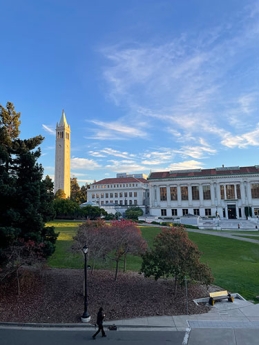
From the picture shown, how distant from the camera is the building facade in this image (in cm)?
7431

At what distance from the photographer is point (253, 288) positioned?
656 inches

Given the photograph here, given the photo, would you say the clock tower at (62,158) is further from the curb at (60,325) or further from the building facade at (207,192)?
the curb at (60,325)

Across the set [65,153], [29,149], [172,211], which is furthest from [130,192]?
[29,149]

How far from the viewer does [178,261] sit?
47.3 ft

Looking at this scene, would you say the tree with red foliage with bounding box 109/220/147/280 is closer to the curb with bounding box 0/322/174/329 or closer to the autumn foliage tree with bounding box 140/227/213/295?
the autumn foliage tree with bounding box 140/227/213/295

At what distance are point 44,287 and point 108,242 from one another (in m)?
4.91

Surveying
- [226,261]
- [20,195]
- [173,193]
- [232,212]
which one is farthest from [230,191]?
[20,195]

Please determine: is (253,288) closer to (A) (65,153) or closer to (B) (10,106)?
(B) (10,106)

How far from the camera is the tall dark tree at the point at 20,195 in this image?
14730mm

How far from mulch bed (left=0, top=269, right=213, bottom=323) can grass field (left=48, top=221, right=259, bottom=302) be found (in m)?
2.38

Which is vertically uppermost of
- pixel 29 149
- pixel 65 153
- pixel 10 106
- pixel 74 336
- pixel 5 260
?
pixel 65 153

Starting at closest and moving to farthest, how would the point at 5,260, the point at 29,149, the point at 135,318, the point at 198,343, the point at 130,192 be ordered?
the point at 198,343 < the point at 135,318 < the point at 5,260 < the point at 29,149 < the point at 130,192

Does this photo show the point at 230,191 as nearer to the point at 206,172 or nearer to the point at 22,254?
the point at 206,172

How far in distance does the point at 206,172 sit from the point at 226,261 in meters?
58.4
